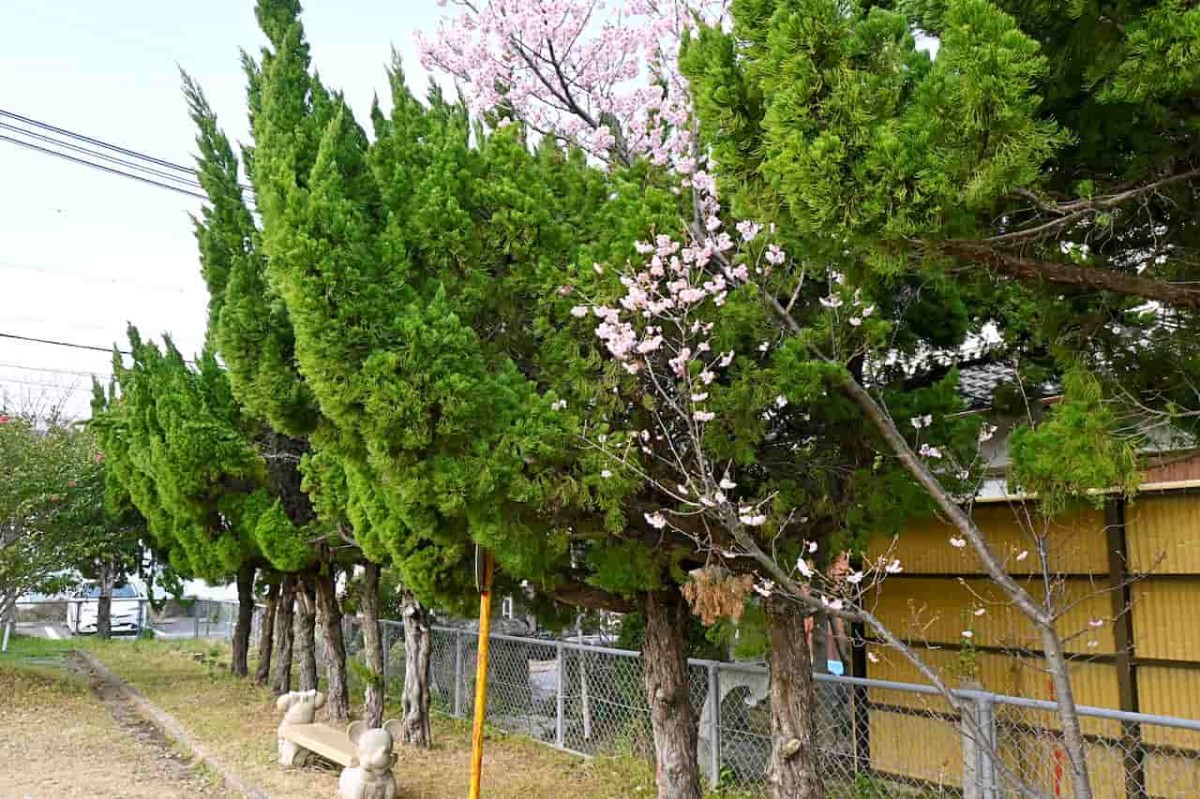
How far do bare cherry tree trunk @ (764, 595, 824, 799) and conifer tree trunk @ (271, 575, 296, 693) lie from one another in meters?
8.50

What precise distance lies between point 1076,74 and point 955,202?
0.98 m

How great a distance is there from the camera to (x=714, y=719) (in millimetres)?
6695

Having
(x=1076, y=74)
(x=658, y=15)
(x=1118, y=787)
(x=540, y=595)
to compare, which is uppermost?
(x=658, y=15)

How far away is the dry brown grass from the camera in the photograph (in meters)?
6.86

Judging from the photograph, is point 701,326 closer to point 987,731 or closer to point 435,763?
point 987,731

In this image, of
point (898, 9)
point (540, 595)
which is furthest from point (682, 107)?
point (540, 595)

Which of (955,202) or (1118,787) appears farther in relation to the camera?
(1118,787)

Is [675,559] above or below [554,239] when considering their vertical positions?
below

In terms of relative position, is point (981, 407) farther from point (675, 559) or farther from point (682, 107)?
point (682, 107)

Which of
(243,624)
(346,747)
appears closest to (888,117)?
(346,747)

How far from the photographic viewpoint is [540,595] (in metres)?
7.47

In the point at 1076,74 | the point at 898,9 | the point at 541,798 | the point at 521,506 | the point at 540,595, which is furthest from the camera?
the point at 540,595

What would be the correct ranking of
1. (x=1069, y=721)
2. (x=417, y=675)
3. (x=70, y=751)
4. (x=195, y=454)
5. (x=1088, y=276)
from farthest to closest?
1. (x=195, y=454)
2. (x=70, y=751)
3. (x=417, y=675)
4. (x=1088, y=276)
5. (x=1069, y=721)

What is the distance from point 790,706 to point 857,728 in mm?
2086
